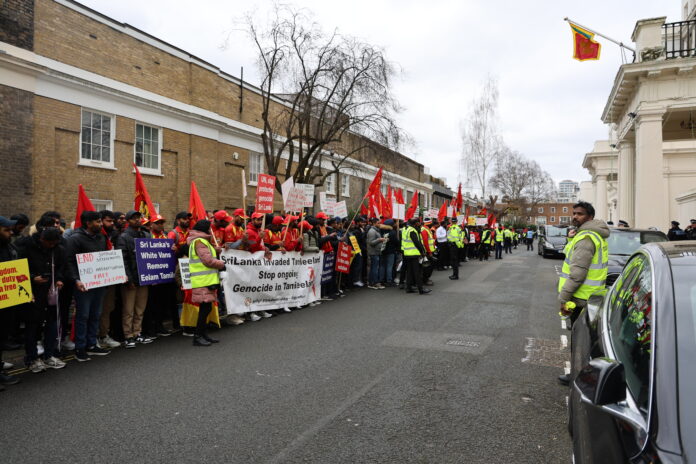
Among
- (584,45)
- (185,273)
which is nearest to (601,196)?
(584,45)

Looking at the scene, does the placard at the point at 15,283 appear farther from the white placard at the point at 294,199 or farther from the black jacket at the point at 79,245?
the white placard at the point at 294,199

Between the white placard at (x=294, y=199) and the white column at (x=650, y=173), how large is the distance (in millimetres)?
12586

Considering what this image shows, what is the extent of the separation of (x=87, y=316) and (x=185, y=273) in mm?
1456

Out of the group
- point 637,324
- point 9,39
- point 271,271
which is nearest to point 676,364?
point 637,324

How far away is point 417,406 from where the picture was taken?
4625 millimetres

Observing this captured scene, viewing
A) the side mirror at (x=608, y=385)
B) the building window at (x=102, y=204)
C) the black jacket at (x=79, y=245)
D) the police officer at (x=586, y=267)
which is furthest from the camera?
the building window at (x=102, y=204)

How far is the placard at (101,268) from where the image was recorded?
643 cm

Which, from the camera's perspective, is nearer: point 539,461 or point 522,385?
point 539,461

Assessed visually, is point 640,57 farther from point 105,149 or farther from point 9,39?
point 9,39

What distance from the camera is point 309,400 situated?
4773 mm

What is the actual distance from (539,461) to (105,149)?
16274mm

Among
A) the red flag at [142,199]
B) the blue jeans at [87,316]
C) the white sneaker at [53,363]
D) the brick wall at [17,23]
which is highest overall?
the brick wall at [17,23]

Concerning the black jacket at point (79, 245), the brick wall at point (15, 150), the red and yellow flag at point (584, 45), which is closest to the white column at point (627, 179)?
the red and yellow flag at point (584, 45)

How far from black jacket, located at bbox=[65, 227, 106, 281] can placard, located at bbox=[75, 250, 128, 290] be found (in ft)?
0.29
